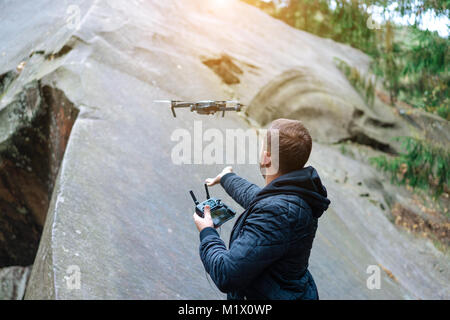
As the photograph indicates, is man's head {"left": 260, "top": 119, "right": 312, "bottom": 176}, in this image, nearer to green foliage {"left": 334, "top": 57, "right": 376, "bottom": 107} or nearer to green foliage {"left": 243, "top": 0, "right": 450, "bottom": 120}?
green foliage {"left": 243, "top": 0, "right": 450, "bottom": 120}

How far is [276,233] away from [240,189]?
0.79 metres

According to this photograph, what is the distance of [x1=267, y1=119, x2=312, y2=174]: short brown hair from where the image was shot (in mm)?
2010

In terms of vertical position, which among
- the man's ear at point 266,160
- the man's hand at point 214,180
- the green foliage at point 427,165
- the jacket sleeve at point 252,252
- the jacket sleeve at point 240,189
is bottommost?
the green foliage at point 427,165

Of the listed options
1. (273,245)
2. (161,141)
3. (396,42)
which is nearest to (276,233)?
(273,245)

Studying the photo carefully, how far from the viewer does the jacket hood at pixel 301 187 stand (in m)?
2.05

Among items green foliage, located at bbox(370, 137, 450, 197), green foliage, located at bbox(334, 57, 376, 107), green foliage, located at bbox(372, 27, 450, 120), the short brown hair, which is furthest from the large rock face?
the short brown hair

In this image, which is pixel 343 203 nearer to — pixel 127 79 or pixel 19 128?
pixel 127 79

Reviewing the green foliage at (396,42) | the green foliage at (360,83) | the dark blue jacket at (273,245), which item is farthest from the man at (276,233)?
the green foliage at (360,83)

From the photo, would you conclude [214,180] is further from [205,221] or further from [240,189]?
[205,221]

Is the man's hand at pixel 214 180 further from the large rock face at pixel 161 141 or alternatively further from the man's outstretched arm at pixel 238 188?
the large rock face at pixel 161 141

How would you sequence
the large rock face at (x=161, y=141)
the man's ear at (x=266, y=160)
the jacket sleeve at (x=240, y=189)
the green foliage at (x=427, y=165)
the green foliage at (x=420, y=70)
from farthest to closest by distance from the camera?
the green foliage at (x=420, y=70), the green foliage at (x=427, y=165), the large rock face at (x=161, y=141), the jacket sleeve at (x=240, y=189), the man's ear at (x=266, y=160)

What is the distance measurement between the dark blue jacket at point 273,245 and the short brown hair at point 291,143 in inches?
2.5

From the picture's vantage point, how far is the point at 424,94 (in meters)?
9.91
